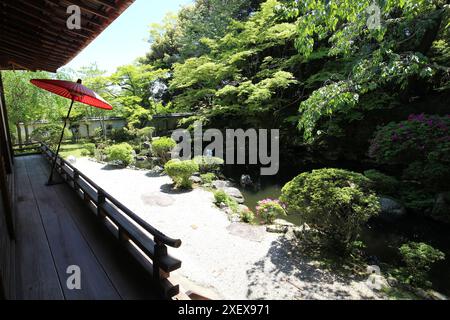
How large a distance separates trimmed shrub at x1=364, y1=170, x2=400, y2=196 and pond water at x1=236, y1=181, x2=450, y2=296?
0.93 metres

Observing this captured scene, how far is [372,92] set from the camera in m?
10.0

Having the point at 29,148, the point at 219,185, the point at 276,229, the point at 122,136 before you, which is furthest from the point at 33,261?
the point at 122,136

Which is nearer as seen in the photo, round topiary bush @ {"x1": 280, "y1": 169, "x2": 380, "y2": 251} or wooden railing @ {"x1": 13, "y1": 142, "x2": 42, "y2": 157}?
round topiary bush @ {"x1": 280, "y1": 169, "x2": 380, "y2": 251}

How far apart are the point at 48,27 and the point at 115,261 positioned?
2504 millimetres

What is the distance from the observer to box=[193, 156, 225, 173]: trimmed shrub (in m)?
9.72

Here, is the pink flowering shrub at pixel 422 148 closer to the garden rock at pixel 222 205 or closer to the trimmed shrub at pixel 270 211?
the trimmed shrub at pixel 270 211

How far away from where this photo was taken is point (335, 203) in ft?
13.1

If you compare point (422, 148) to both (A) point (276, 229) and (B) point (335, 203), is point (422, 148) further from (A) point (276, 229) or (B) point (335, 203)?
(A) point (276, 229)

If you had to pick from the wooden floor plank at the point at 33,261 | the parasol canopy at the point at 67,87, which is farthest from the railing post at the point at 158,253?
the parasol canopy at the point at 67,87

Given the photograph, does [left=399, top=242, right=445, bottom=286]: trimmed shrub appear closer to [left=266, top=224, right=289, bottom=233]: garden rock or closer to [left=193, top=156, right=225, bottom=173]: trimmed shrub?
[left=266, top=224, right=289, bottom=233]: garden rock

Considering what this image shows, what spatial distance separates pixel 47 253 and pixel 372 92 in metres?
11.8

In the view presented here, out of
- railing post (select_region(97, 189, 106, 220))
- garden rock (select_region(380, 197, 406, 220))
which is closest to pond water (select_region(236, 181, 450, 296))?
garden rock (select_region(380, 197, 406, 220))

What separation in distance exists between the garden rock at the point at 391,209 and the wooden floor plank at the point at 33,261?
7.18m
